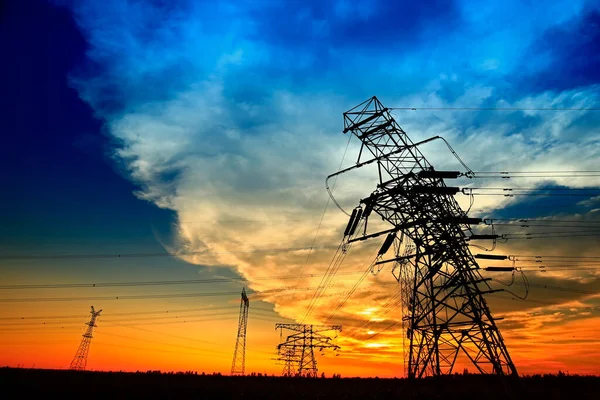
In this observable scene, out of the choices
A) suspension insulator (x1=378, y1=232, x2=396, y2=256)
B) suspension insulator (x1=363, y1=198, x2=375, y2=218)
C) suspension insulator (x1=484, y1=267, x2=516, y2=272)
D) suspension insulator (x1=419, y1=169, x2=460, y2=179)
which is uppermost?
A: suspension insulator (x1=419, y1=169, x2=460, y2=179)

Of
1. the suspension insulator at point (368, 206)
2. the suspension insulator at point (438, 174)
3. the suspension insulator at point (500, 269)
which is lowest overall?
the suspension insulator at point (500, 269)

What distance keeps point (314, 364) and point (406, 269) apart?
4342 cm

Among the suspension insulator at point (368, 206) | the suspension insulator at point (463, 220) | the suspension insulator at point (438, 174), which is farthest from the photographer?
the suspension insulator at point (368, 206)

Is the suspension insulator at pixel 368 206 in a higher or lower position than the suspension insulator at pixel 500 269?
higher

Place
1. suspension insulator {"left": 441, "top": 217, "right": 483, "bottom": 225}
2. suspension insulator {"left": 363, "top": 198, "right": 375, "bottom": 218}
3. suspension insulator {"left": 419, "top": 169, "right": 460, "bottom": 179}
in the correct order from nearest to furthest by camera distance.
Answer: suspension insulator {"left": 441, "top": 217, "right": 483, "bottom": 225} < suspension insulator {"left": 419, "top": 169, "right": 460, "bottom": 179} < suspension insulator {"left": 363, "top": 198, "right": 375, "bottom": 218}

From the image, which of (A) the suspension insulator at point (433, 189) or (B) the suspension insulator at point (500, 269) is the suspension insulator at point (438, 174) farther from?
(B) the suspension insulator at point (500, 269)

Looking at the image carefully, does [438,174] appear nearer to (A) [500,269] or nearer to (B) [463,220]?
(B) [463,220]

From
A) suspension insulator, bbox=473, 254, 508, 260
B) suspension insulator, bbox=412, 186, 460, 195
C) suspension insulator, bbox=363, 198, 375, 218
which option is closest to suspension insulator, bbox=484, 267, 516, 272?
suspension insulator, bbox=473, 254, 508, 260

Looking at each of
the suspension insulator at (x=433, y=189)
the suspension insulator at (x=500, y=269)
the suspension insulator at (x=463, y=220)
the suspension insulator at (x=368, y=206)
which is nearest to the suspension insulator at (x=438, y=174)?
the suspension insulator at (x=433, y=189)

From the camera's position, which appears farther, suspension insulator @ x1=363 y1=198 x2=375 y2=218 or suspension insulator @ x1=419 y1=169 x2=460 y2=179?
suspension insulator @ x1=363 y1=198 x2=375 y2=218

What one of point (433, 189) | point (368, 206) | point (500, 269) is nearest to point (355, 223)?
point (368, 206)

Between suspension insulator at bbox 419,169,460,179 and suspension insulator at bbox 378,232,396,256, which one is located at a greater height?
suspension insulator at bbox 419,169,460,179

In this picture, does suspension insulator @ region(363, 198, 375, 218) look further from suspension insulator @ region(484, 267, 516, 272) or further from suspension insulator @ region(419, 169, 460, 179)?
suspension insulator @ region(484, 267, 516, 272)

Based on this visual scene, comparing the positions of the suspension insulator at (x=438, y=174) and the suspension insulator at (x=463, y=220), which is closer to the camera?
the suspension insulator at (x=463, y=220)
